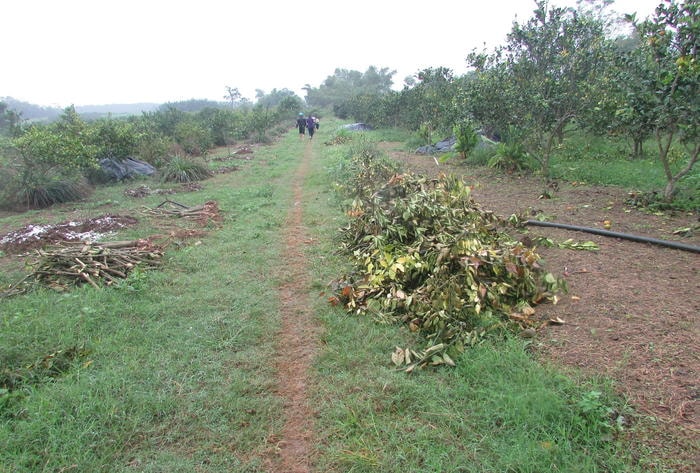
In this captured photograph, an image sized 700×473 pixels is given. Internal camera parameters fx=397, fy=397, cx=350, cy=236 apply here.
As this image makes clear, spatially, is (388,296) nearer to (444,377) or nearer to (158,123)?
(444,377)

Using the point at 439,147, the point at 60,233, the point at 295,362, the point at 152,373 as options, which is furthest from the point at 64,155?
the point at 439,147

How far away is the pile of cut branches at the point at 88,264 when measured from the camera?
424 cm

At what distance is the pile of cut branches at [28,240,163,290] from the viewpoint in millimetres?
4242

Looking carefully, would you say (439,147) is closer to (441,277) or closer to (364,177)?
(364,177)

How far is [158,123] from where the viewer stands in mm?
19516

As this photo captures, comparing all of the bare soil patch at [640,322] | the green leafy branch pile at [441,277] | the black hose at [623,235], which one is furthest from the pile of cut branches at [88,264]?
the black hose at [623,235]

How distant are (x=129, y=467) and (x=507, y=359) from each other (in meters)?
2.44

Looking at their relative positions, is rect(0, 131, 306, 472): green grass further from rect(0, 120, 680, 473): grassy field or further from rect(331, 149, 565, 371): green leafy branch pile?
rect(331, 149, 565, 371): green leafy branch pile

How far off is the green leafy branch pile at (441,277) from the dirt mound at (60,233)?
12.4ft

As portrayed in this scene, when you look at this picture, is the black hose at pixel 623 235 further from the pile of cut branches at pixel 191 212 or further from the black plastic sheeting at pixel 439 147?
the black plastic sheeting at pixel 439 147

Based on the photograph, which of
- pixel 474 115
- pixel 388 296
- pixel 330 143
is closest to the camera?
pixel 388 296

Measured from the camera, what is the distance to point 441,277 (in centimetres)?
361

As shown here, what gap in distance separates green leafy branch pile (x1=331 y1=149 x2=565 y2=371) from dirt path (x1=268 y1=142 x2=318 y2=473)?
1.42 feet

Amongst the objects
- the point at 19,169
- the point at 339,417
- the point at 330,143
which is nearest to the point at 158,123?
the point at 330,143
